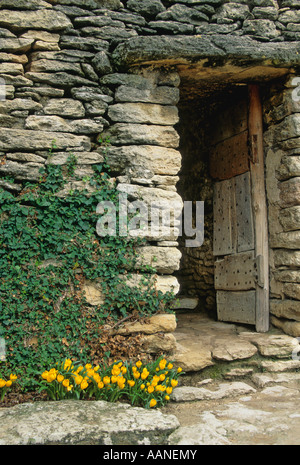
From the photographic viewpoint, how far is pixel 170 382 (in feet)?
10.9

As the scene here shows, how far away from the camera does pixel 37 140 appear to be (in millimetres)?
3320

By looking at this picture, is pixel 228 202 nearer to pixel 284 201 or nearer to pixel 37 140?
pixel 284 201

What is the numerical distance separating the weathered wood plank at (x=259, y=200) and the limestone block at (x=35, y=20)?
2.05 metres

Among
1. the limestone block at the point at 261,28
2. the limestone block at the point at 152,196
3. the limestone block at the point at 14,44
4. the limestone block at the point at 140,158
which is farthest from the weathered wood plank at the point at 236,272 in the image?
the limestone block at the point at 14,44

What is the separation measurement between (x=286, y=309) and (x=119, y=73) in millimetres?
2656

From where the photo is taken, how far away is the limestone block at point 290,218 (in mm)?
3900

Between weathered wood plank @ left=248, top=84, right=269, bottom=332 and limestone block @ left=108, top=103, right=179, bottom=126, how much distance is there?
46.1 inches

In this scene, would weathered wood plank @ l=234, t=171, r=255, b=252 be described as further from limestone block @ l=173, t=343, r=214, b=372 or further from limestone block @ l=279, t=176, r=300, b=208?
limestone block @ l=173, t=343, r=214, b=372

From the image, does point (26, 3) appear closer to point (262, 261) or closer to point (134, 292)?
point (134, 292)

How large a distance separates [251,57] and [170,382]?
283 centimetres

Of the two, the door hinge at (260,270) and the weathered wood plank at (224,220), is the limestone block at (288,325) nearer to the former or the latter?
the door hinge at (260,270)

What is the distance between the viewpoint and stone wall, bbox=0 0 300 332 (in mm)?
3348

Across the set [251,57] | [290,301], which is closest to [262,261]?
[290,301]

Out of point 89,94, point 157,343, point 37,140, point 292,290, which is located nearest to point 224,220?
point 292,290
